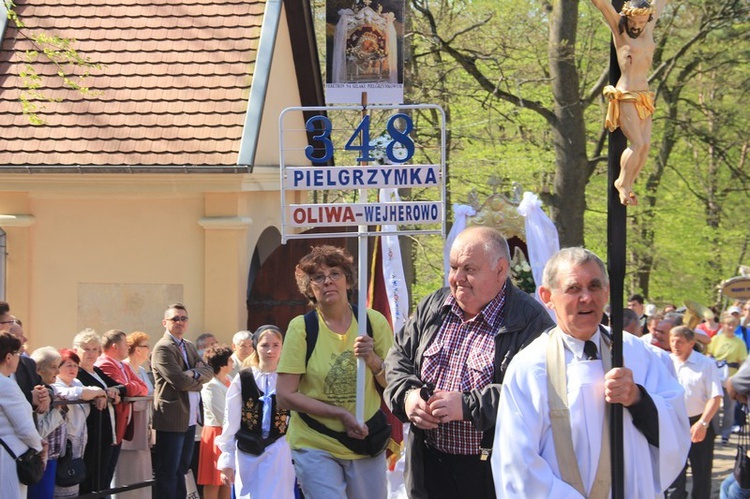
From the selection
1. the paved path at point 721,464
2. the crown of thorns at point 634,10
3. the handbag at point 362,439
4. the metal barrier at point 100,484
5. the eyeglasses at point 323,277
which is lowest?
the paved path at point 721,464

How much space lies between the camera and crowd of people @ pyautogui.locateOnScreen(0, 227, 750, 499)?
451 centimetres

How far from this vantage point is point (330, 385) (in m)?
6.78

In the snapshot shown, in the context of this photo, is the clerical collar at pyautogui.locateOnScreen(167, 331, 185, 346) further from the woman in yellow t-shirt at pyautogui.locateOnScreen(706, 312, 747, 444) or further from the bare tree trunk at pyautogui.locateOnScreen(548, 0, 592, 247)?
the bare tree trunk at pyautogui.locateOnScreen(548, 0, 592, 247)

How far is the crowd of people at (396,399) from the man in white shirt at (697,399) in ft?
0.06

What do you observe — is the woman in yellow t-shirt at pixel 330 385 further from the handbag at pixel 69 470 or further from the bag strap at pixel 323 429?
the handbag at pixel 69 470

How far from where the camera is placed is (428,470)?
222 inches

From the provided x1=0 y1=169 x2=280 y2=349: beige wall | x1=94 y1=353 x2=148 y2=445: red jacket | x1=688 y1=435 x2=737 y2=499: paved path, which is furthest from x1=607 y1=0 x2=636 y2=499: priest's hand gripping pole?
x1=0 y1=169 x2=280 y2=349: beige wall

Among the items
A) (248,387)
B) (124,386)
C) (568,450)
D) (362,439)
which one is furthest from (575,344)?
(124,386)

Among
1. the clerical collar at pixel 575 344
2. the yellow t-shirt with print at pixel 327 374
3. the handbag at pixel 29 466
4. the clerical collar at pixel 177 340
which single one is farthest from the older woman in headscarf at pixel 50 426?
the clerical collar at pixel 575 344

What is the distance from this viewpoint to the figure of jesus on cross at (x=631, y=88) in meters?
4.37

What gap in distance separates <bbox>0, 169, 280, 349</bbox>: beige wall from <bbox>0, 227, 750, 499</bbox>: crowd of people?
2.62 metres

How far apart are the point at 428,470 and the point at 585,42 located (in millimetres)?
19036

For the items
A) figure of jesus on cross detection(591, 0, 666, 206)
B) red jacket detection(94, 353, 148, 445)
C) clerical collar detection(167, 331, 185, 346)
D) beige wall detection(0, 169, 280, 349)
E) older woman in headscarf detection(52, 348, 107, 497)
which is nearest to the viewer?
figure of jesus on cross detection(591, 0, 666, 206)

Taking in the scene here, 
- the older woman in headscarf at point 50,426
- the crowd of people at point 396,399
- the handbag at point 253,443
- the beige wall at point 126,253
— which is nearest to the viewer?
the crowd of people at point 396,399
